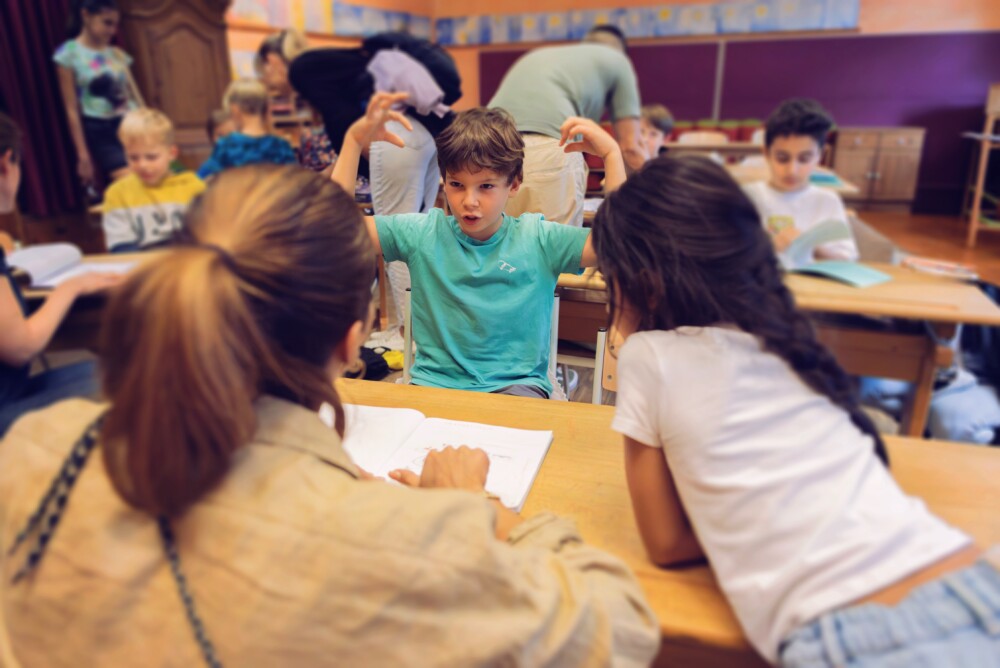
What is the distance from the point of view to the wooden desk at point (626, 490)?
1.97 ft

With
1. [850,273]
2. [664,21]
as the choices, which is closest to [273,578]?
[850,273]

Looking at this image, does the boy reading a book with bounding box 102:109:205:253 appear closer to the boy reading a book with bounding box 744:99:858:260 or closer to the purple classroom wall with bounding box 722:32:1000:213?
the boy reading a book with bounding box 744:99:858:260

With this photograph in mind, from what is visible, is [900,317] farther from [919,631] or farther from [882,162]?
[882,162]

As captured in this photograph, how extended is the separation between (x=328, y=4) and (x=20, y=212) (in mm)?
2920

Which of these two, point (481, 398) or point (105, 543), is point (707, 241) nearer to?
point (481, 398)

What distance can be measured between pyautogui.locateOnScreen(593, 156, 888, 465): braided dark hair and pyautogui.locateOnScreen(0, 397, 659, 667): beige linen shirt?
343mm

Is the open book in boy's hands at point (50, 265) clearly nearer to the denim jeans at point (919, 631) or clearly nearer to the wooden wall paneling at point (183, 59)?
→ the denim jeans at point (919, 631)

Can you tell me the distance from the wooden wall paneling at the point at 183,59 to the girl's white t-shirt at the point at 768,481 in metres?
4.33

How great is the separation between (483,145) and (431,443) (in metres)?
0.50

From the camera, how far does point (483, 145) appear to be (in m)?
1.07

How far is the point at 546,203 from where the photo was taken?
3.71ft

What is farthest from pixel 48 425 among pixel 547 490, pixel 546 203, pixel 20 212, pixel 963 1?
pixel 963 1

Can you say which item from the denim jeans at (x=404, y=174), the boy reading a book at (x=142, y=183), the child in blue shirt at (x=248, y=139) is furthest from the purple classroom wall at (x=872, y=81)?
the denim jeans at (x=404, y=174)

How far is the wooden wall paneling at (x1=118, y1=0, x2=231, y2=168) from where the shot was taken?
4.01m
